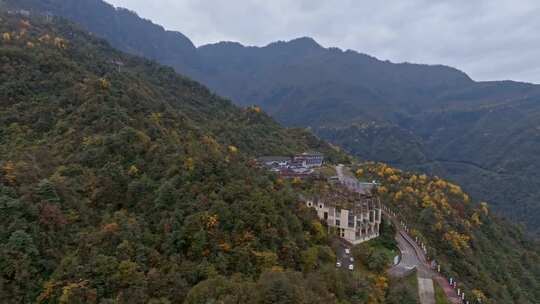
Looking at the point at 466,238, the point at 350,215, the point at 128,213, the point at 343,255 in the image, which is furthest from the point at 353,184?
the point at 128,213

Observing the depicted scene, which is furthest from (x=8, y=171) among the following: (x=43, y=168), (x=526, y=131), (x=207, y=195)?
(x=526, y=131)

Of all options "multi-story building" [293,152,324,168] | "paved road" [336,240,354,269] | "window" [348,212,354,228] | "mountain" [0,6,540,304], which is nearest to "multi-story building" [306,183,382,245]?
"window" [348,212,354,228]

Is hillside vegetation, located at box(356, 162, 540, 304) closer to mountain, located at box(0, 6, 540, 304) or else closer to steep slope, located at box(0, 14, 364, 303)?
mountain, located at box(0, 6, 540, 304)

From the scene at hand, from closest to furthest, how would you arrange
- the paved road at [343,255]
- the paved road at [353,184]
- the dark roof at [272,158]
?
the paved road at [343,255], the paved road at [353,184], the dark roof at [272,158]

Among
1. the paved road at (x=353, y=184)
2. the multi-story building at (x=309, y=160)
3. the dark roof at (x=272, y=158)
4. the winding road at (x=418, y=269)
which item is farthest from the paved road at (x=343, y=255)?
the dark roof at (x=272, y=158)

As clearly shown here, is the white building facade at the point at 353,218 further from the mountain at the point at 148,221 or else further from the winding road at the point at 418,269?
the winding road at the point at 418,269

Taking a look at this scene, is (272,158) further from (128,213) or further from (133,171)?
(128,213)
